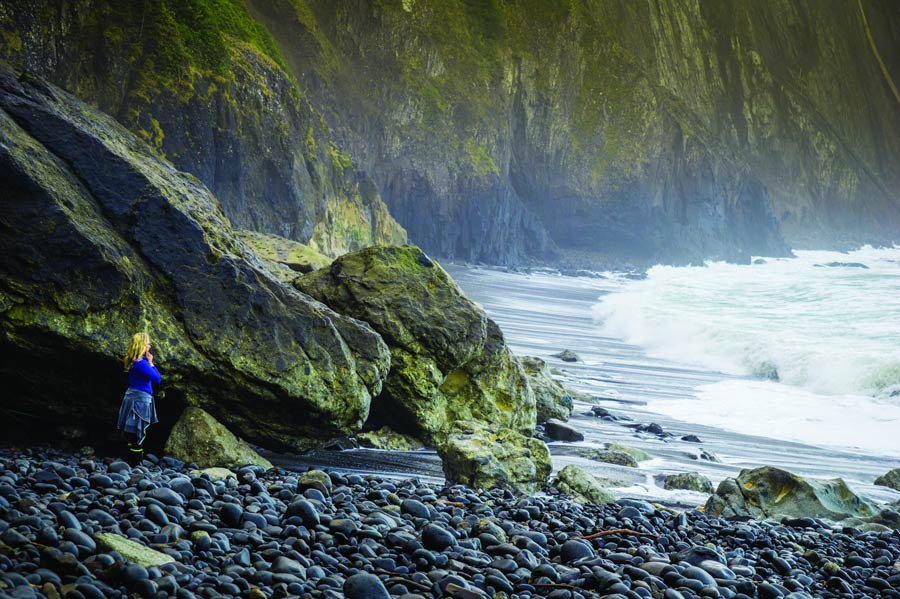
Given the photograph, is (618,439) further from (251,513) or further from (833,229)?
(833,229)

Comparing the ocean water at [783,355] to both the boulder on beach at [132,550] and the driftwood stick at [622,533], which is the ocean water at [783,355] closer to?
the driftwood stick at [622,533]

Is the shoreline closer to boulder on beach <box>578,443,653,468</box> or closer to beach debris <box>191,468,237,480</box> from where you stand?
boulder on beach <box>578,443,653,468</box>

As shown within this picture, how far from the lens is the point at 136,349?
6.82 metres

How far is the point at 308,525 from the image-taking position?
17.4 ft

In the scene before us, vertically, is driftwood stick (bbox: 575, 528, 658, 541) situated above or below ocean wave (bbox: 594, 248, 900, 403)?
below

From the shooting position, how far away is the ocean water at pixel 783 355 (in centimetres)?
1377

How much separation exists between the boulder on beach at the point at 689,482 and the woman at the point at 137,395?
5.54 metres

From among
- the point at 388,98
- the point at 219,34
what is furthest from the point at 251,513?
the point at 388,98

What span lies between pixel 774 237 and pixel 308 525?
100778 mm

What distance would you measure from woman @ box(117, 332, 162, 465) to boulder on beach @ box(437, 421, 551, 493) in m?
2.96

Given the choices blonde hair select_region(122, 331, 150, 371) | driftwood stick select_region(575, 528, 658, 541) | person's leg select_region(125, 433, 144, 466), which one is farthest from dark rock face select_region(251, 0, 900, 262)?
driftwood stick select_region(575, 528, 658, 541)

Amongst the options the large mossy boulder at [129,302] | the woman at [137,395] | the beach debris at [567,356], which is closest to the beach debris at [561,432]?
the large mossy boulder at [129,302]

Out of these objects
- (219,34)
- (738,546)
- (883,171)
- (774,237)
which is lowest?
(738,546)

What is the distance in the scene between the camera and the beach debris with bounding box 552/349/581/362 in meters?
17.9
